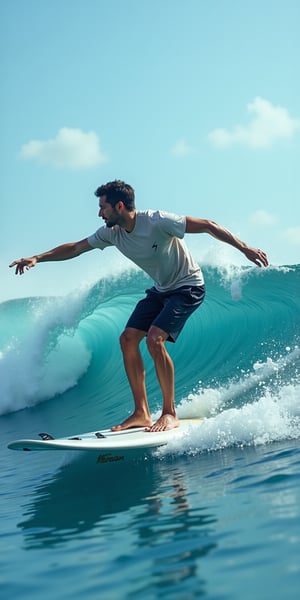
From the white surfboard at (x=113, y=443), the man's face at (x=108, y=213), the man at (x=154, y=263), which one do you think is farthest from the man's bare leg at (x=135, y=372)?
the man's face at (x=108, y=213)

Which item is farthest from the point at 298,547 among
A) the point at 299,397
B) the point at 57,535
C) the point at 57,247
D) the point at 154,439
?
the point at 57,247

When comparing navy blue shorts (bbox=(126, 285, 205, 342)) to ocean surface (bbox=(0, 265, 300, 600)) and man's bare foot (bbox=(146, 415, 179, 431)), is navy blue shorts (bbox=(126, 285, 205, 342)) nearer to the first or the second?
man's bare foot (bbox=(146, 415, 179, 431))

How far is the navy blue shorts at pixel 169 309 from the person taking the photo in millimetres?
6262

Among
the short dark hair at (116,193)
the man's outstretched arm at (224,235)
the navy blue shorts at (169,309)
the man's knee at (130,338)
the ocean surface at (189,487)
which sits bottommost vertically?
the ocean surface at (189,487)

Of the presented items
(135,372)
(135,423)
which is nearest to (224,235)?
(135,372)


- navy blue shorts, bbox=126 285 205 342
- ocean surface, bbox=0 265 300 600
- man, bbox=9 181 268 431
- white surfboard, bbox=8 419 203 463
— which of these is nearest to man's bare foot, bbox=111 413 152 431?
man, bbox=9 181 268 431

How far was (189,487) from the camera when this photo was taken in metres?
4.62

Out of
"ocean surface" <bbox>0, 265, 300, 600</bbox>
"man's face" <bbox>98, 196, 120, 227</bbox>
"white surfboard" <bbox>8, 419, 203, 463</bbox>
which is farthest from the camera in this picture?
"man's face" <bbox>98, 196, 120, 227</bbox>

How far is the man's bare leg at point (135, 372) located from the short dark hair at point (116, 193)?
1091 mm

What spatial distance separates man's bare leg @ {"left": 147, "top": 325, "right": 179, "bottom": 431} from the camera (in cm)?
614

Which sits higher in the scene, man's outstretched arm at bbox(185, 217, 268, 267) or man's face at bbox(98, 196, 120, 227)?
man's face at bbox(98, 196, 120, 227)

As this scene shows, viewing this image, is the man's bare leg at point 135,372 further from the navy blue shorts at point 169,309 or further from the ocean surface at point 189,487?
the ocean surface at point 189,487

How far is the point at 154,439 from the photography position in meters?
5.86

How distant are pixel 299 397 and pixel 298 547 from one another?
348cm
